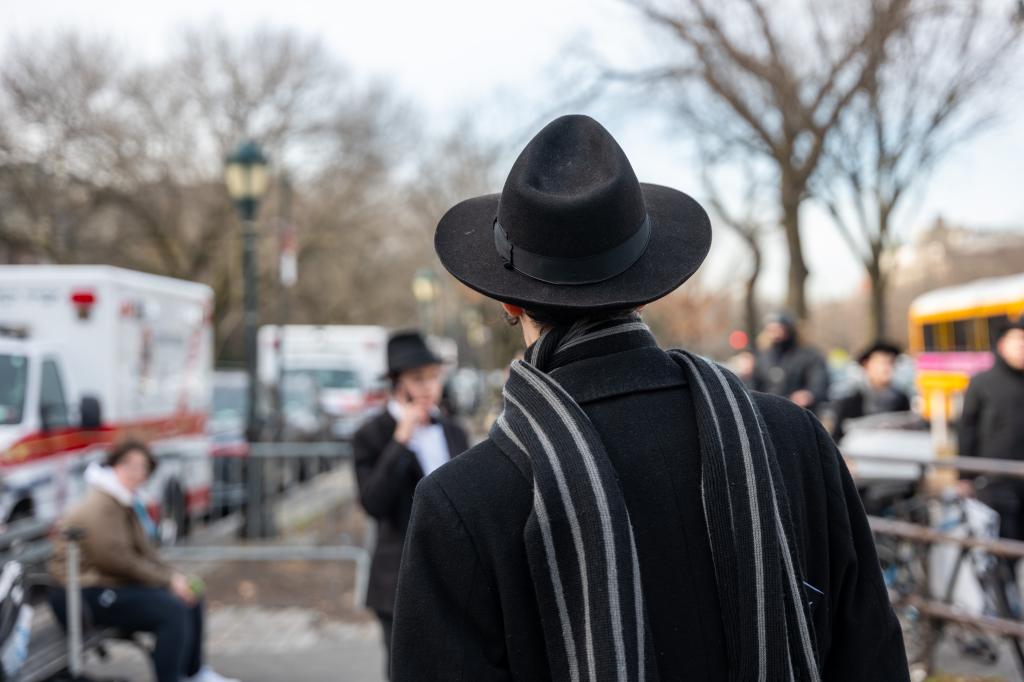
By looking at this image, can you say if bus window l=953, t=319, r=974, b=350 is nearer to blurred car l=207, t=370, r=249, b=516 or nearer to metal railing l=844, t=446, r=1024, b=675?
blurred car l=207, t=370, r=249, b=516

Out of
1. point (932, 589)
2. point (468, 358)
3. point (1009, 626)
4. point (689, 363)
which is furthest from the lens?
point (468, 358)

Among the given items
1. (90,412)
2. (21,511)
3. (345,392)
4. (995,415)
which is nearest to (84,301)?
(90,412)

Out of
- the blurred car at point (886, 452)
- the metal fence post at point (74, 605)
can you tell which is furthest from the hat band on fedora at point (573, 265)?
the blurred car at point (886, 452)

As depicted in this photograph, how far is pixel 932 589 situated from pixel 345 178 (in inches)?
1146

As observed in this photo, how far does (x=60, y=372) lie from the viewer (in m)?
9.43

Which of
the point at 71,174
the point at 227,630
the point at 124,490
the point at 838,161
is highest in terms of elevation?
the point at 71,174

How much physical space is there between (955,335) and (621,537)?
82.0 ft

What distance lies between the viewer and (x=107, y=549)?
5410 millimetres

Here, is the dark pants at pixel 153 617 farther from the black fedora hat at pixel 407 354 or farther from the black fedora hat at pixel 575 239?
the black fedora hat at pixel 575 239

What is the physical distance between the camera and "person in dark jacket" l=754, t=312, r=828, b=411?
339 inches

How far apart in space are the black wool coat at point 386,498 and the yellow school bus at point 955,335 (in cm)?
1855

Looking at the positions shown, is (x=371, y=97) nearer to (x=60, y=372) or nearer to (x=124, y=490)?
(x=60, y=372)

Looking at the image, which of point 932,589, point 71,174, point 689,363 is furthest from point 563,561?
point 71,174

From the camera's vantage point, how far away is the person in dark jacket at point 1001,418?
5.92 meters
